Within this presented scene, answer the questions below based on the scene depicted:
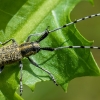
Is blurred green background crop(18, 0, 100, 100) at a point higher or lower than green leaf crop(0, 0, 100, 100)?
lower

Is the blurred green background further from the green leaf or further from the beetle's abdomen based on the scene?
the green leaf

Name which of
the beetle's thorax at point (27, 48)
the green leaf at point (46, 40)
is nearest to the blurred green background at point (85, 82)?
the beetle's thorax at point (27, 48)

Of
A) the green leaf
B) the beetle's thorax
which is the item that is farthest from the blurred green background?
the green leaf

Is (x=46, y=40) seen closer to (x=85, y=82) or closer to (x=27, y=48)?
(x=27, y=48)

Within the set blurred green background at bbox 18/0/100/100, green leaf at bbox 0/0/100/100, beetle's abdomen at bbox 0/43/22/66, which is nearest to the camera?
green leaf at bbox 0/0/100/100

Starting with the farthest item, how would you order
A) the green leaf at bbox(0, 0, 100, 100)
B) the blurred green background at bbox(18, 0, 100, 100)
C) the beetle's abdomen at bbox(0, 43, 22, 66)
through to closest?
1. the blurred green background at bbox(18, 0, 100, 100)
2. the beetle's abdomen at bbox(0, 43, 22, 66)
3. the green leaf at bbox(0, 0, 100, 100)

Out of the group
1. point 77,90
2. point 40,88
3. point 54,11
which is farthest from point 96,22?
point 54,11

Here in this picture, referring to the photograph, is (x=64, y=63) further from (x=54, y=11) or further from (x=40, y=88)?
(x=40, y=88)

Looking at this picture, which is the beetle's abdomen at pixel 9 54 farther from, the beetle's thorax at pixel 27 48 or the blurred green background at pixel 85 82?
the blurred green background at pixel 85 82
